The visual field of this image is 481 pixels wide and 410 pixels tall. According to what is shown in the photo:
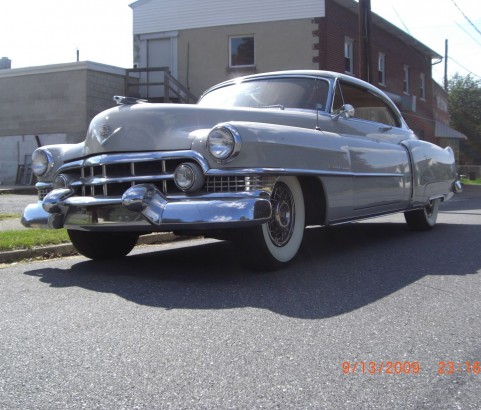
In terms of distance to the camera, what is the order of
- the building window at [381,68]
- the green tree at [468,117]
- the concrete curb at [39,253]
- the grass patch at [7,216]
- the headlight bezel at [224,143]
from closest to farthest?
1. the headlight bezel at [224,143]
2. the concrete curb at [39,253]
3. the grass patch at [7,216]
4. the building window at [381,68]
5. the green tree at [468,117]

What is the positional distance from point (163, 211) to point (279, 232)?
3.42 feet

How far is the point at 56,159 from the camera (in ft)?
17.5

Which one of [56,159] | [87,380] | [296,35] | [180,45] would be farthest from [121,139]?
[180,45]

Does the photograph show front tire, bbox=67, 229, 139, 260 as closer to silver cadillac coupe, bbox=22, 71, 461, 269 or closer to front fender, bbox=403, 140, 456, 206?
silver cadillac coupe, bbox=22, 71, 461, 269

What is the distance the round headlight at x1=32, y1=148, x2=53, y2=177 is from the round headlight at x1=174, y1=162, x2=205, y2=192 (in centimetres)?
166

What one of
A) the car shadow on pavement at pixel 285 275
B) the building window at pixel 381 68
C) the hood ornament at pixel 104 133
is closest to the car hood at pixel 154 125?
the hood ornament at pixel 104 133

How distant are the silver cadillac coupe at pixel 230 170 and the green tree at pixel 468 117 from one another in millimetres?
44378

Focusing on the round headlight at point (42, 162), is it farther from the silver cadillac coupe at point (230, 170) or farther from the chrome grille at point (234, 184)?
the chrome grille at point (234, 184)

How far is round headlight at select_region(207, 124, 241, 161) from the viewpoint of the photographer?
161 inches

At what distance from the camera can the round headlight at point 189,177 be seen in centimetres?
418

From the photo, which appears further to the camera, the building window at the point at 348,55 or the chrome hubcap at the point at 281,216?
the building window at the point at 348,55

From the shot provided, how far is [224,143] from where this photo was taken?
13.6ft
